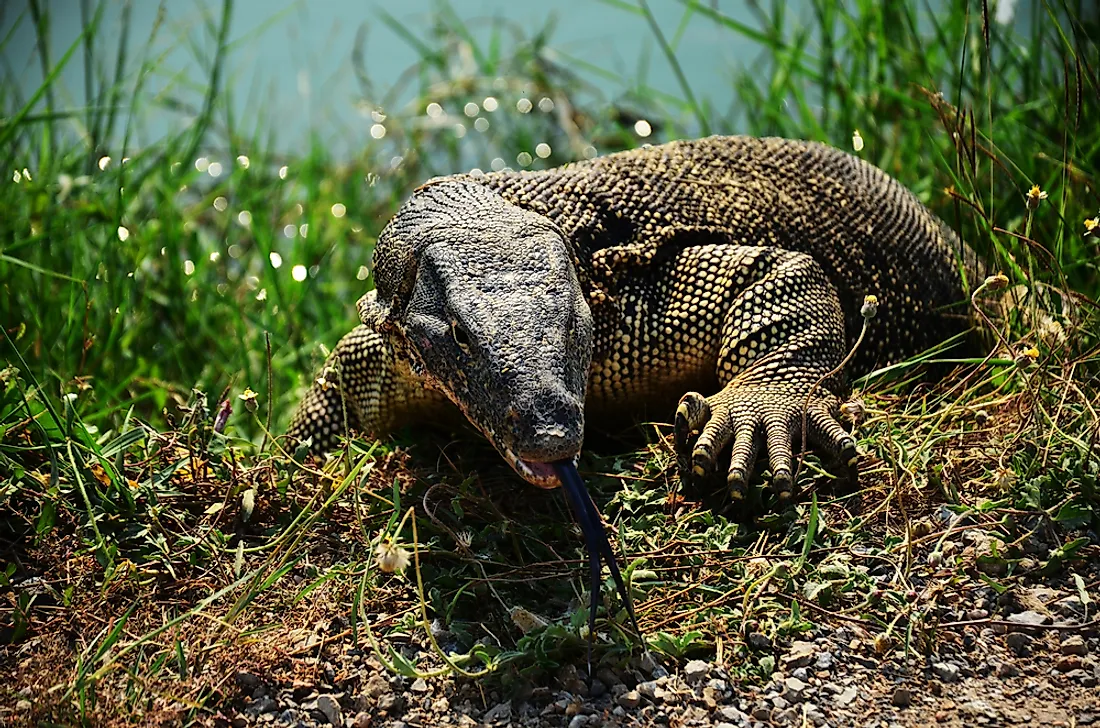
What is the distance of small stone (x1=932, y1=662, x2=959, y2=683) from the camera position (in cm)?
278

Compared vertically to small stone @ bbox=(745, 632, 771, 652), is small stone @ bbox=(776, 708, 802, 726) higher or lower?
lower

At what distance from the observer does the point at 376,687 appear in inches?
113

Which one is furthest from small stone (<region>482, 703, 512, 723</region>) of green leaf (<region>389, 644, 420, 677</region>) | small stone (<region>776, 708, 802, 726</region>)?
small stone (<region>776, 708, 802, 726</region>)

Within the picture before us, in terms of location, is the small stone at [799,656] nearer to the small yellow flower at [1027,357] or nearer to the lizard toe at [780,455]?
the lizard toe at [780,455]

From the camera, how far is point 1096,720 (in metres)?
2.58

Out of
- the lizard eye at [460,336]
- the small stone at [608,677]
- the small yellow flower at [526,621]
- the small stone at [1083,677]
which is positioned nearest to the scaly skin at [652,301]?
the lizard eye at [460,336]

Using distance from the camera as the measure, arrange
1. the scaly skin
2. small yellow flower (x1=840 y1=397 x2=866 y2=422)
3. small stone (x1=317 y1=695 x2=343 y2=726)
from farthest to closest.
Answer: small yellow flower (x1=840 y1=397 x2=866 y2=422), the scaly skin, small stone (x1=317 y1=695 x2=343 y2=726)

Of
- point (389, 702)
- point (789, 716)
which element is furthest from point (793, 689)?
point (389, 702)

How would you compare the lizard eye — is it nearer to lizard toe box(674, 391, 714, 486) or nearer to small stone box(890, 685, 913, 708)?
lizard toe box(674, 391, 714, 486)

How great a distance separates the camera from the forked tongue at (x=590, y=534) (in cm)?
285

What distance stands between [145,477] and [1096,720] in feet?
9.06

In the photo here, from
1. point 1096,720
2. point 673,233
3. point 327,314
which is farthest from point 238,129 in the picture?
point 1096,720

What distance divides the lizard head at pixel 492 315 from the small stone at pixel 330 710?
0.73 metres

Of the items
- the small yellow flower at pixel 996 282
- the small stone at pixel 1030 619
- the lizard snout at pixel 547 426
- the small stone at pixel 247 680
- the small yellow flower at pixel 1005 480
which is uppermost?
the small yellow flower at pixel 996 282
